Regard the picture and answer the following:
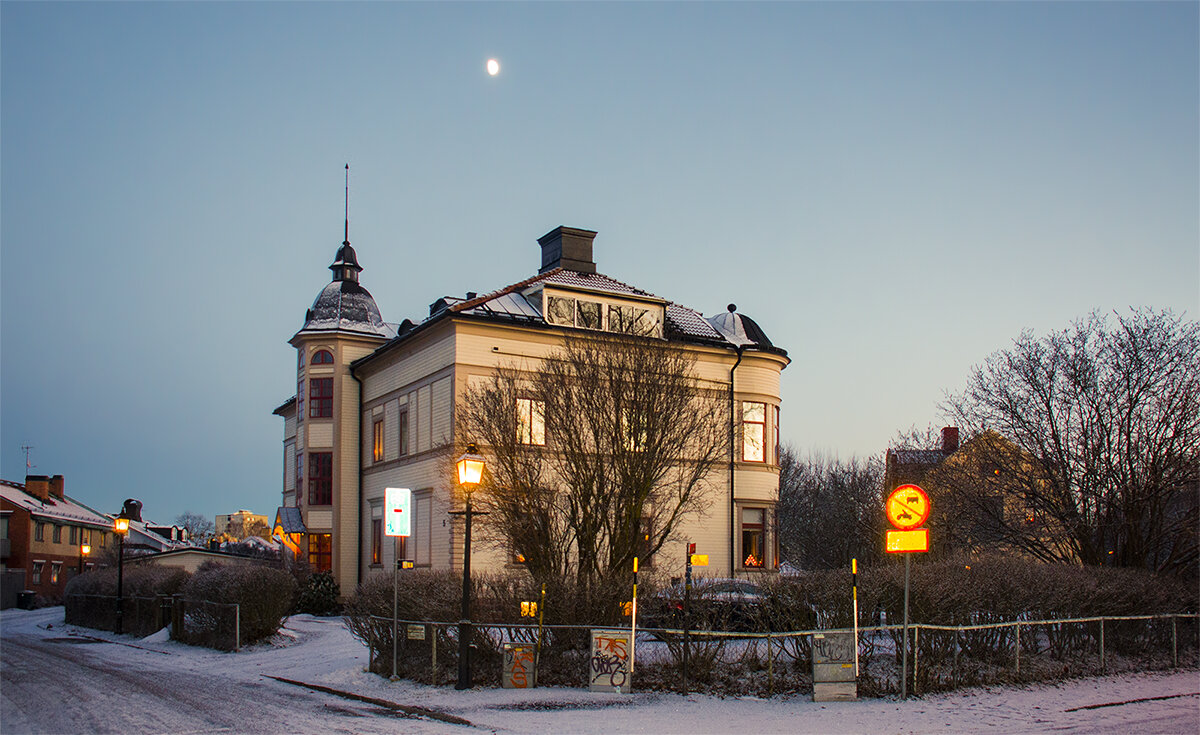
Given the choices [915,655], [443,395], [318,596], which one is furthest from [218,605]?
[915,655]

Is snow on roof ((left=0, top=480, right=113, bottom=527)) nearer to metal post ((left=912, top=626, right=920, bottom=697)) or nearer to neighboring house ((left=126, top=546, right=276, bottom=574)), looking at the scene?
neighboring house ((left=126, top=546, right=276, bottom=574))

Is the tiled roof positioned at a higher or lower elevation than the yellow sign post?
higher

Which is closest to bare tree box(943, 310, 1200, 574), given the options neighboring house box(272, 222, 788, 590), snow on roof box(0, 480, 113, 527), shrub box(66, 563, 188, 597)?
neighboring house box(272, 222, 788, 590)

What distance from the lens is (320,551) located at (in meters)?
42.1

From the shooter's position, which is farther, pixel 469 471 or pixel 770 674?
pixel 469 471

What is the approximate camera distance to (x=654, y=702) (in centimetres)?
1656

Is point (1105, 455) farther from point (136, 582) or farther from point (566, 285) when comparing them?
point (136, 582)

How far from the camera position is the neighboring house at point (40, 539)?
60.8 m

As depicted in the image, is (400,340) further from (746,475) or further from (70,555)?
(70,555)

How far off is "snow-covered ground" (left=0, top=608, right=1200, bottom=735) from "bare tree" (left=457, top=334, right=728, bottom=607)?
4991mm

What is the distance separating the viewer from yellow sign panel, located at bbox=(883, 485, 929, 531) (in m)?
15.6

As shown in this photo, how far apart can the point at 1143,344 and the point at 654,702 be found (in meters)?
17.8

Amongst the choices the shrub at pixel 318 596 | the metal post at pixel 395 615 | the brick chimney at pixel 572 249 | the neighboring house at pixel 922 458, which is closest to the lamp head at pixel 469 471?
the metal post at pixel 395 615

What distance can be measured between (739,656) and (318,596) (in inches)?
950
